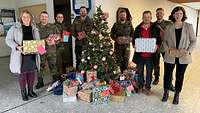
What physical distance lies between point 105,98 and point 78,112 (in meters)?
0.51

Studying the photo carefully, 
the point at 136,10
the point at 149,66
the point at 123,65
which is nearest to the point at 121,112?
the point at 149,66

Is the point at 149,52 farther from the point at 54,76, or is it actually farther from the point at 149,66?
the point at 54,76

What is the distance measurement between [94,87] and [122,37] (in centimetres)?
117

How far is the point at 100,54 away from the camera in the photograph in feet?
11.9

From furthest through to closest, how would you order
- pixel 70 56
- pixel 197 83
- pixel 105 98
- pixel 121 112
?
1. pixel 70 56
2. pixel 197 83
3. pixel 105 98
4. pixel 121 112

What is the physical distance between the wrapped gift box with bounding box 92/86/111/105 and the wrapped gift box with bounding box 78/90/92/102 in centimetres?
6

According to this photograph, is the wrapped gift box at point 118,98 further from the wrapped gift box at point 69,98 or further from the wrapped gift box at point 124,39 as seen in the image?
the wrapped gift box at point 124,39

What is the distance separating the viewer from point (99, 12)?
371cm

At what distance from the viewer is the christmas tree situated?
3637 millimetres

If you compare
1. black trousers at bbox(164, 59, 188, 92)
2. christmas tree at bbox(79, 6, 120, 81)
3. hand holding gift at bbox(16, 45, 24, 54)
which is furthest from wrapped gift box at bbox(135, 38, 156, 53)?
hand holding gift at bbox(16, 45, 24, 54)

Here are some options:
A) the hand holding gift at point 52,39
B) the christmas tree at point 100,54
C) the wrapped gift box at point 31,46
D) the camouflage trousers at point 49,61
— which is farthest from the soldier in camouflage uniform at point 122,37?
the wrapped gift box at point 31,46

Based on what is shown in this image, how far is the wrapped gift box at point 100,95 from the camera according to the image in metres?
3.25

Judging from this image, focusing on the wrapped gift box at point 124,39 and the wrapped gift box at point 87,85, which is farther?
the wrapped gift box at point 124,39

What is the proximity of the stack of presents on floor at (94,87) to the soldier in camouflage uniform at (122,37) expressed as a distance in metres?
0.36
